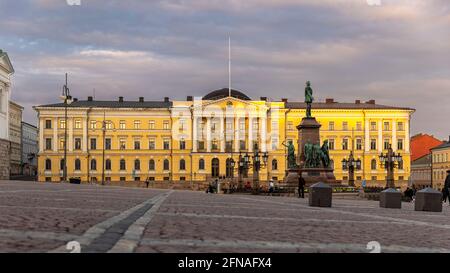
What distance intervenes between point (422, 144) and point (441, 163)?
20869 millimetres

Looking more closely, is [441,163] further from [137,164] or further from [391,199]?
[391,199]

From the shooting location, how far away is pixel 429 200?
19.0 metres

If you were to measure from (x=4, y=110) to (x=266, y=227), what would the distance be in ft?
263

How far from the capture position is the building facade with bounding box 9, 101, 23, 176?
400 feet

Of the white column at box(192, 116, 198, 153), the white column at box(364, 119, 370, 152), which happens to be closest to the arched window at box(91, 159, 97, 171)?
the white column at box(192, 116, 198, 153)

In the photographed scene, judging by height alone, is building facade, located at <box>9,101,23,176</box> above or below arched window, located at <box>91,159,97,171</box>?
above

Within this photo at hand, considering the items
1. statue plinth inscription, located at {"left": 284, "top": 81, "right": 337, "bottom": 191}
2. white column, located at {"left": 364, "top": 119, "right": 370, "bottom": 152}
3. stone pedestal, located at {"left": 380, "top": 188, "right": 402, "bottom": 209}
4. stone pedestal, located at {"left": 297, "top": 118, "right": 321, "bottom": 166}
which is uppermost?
white column, located at {"left": 364, "top": 119, "right": 370, "bottom": 152}

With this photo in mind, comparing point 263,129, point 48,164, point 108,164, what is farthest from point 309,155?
point 48,164

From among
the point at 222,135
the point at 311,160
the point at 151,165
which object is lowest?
the point at 151,165

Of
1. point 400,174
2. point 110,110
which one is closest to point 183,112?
Result: point 110,110

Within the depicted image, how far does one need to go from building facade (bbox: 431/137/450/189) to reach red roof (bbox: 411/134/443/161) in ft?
45.2

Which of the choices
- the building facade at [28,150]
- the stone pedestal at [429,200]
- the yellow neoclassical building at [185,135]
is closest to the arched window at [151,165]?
the yellow neoclassical building at [185,135]

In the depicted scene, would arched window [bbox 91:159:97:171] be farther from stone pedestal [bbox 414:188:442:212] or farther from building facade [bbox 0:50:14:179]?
stone pedestal [bbox 414:188:442:212]
